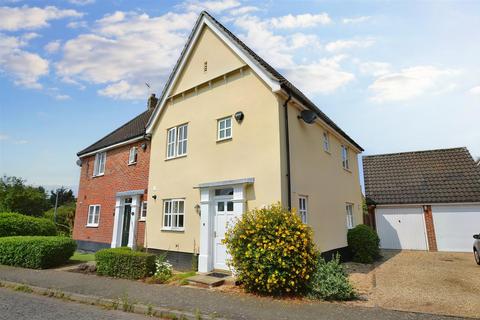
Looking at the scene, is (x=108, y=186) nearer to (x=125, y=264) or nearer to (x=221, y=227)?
(x=125, y=264)

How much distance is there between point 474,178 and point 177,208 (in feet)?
60.0

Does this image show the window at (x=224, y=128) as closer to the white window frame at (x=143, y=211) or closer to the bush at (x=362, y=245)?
the white window frame at (x=143, y=211)

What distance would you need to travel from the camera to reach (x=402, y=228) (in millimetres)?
18844

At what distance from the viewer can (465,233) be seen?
17156mm

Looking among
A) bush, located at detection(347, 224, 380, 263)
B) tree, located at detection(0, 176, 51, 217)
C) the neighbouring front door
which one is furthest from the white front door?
tree, located at detection(0, 176, 51, 217)

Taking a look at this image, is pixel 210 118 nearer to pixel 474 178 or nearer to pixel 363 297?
pixel 363 297

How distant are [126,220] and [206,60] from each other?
372 inches

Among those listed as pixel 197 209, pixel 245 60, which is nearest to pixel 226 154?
pixel 197 209

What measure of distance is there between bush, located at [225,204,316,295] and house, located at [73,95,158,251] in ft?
25.4

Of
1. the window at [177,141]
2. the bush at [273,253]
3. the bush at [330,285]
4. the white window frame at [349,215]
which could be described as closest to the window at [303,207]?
the bush at [273,253]

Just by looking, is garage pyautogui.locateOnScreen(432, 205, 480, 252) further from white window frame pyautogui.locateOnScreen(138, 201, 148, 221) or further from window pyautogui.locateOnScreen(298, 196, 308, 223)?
white window frame pyautogui.locateOnScreen(138, 201, 148, 221)

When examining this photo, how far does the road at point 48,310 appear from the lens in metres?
6.10

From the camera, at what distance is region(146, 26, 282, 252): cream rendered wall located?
9.78m

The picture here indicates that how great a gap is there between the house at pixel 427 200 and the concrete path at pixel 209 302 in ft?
47.1
